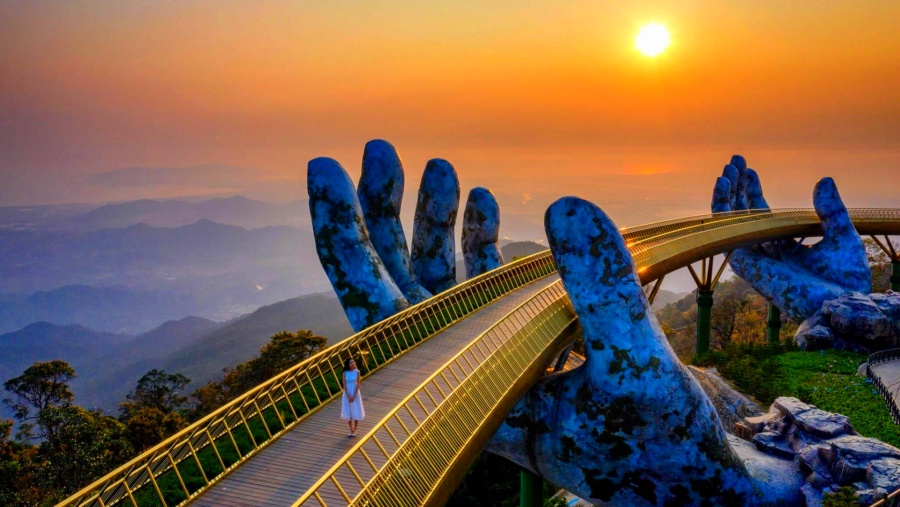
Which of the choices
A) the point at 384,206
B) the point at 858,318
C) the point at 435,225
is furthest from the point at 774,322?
the point at 384,206

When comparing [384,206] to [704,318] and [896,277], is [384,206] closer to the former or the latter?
[704,318]

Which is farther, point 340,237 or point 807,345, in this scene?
point 807,345

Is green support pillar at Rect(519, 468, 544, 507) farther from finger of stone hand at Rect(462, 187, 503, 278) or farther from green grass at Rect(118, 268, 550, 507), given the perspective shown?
finger of stone hand at Rect(462, 187, 503, 278)

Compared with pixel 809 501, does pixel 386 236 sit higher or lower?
higher

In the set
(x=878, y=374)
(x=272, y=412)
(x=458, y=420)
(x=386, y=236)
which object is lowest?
(x=878, y=374)

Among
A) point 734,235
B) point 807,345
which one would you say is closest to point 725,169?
point 734,235

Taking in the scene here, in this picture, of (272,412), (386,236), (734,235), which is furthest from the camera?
(734,235)

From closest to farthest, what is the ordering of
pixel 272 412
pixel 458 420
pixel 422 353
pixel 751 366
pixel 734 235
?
pixel 458 420
pixel 272 412
pixel 422 353
pixel 751 366
pixel 734 235

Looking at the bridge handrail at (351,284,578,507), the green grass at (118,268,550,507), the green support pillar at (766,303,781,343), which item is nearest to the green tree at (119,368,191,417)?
the green grass at (118,268,550,507)

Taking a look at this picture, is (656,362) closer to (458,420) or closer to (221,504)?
(458,420)
